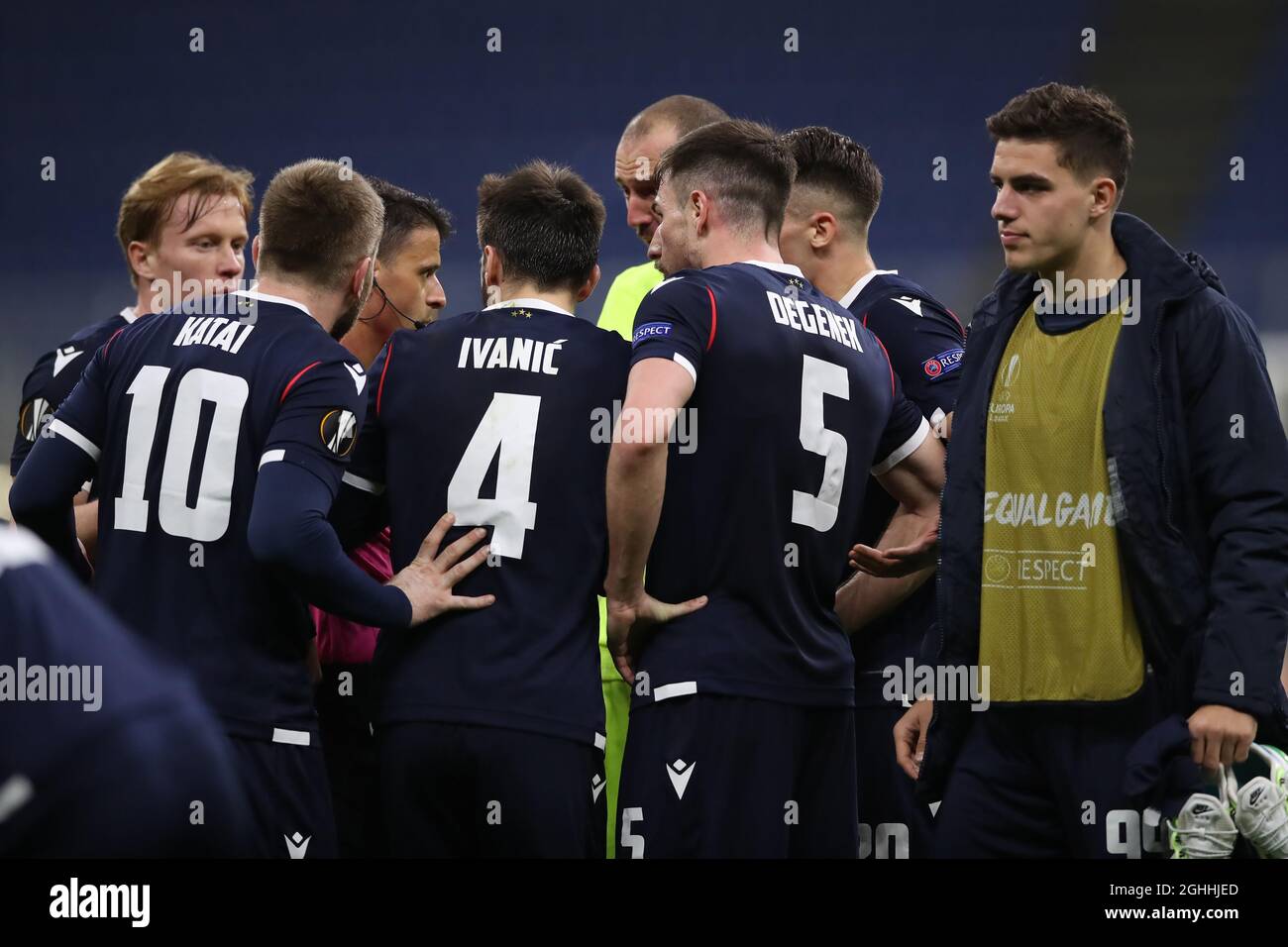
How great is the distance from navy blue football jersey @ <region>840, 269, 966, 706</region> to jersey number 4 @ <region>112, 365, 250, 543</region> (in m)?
1.61

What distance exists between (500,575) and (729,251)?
0.92 m

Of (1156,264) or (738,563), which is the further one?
(738,563)

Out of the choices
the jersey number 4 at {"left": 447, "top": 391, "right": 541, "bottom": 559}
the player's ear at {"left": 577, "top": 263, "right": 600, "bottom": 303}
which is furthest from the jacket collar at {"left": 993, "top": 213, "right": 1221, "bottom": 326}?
the jersey number 4 at {"left": 447, "top": 391, "right": 541, "bottom": 559}

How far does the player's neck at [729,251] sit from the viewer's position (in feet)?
11.0

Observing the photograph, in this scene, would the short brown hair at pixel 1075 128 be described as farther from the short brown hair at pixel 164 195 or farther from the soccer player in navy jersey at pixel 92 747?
the soccer player in navy jersey at pixel 92 747

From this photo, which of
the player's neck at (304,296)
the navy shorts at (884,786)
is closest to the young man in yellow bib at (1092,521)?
the navy shorts at (884,786)

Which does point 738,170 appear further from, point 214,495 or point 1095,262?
point 214,495

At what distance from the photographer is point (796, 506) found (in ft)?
10.4

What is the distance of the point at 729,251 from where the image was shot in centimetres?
335

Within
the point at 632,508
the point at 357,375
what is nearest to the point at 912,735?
the point at 632,508

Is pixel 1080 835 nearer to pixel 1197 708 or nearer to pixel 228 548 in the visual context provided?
pixel 1197 708

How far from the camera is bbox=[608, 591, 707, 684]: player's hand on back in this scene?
3068 mm

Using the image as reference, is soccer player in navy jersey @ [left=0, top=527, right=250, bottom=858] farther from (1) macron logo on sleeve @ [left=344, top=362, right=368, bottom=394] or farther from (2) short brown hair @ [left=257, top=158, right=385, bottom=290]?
(2) short brown hair @ [left=257, top=158, right=385, bottom=290]

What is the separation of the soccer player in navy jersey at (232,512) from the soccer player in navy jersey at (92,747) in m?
1.72
